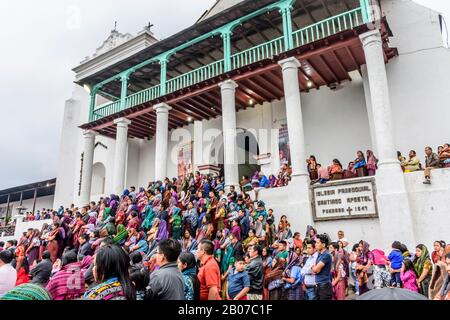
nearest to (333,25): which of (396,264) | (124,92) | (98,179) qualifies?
(396,264)

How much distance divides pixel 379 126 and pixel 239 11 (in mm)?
7476

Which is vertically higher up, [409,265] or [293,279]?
[409,265]

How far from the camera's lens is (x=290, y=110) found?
35.1 ft

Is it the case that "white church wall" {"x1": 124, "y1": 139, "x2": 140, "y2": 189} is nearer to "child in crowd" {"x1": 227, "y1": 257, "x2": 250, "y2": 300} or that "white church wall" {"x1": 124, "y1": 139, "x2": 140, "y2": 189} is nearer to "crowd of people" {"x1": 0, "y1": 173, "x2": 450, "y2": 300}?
"crowd of people" {"x1": 0, "y1": 173, "x2": 450, "y2": 300}

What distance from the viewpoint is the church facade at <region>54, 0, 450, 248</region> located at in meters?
8.71

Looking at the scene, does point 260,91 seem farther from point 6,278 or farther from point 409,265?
point 6,278

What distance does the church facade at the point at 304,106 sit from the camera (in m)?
8.71

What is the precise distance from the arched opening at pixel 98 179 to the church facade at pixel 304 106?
1.76m

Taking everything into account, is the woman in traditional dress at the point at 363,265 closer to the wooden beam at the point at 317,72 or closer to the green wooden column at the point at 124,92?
the wooden beam at the point at 317,72

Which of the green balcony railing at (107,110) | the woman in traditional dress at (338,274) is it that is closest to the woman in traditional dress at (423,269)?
the woman in traditional dress at (338,274)

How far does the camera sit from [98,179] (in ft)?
70.0

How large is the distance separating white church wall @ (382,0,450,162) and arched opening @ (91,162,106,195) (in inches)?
710

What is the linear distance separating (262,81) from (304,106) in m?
2.35

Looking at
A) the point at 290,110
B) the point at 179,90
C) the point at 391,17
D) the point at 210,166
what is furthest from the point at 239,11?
the point at 210,166
